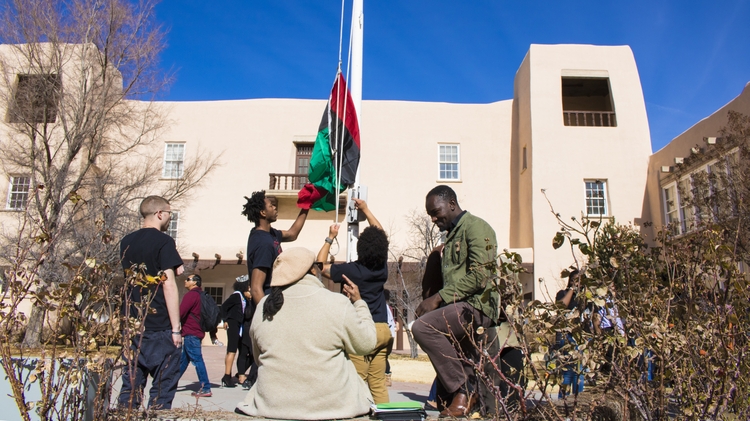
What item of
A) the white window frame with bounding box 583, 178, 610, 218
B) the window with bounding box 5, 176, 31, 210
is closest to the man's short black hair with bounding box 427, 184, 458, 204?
the white window frame with bounding box 583, 178, 610, 218

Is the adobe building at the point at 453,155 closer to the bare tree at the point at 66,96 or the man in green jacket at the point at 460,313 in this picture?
the bare tree at the point at 66,96

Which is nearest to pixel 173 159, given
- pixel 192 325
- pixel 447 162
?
pixel 447 162

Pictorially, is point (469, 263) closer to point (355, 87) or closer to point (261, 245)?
point (261, 245)

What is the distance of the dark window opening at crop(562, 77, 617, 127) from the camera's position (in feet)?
68.2

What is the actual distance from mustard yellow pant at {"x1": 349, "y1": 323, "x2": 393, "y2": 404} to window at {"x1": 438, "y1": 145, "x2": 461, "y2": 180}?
17.6 meters

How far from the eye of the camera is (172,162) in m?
22.1

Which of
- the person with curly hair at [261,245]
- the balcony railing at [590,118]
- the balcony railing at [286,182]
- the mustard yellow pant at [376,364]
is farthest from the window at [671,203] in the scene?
the mustard yellow pant at [376,364]

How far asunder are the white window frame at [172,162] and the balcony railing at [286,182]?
3478mm

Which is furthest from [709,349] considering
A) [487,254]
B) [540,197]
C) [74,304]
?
[540,197]

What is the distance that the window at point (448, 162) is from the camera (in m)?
21.9

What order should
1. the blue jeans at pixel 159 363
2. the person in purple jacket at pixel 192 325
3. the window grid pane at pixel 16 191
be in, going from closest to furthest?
the blue jeans at pixel 159 363 → the person in purple jacket at pixel 192 325 → the window grid pane at pixel 16 191

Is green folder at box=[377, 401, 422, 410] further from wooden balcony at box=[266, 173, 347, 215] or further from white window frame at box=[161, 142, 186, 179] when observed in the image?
white window frame at box=[161, 142, 186, 179]

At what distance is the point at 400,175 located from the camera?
21859 millimetres

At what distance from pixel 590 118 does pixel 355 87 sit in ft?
57.2
